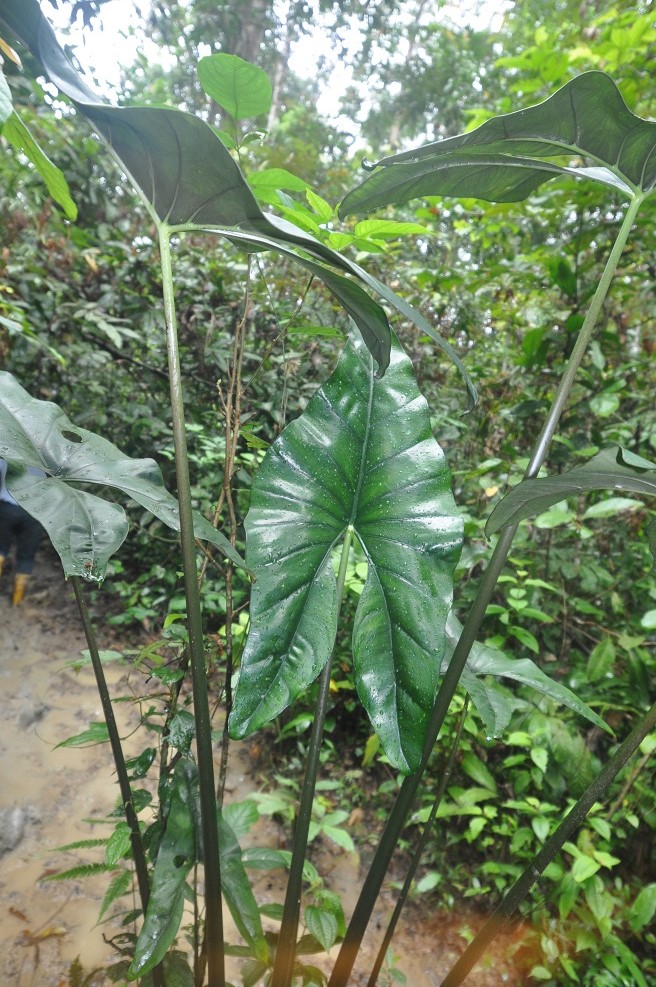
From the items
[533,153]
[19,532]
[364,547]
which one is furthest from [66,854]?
[533,153]

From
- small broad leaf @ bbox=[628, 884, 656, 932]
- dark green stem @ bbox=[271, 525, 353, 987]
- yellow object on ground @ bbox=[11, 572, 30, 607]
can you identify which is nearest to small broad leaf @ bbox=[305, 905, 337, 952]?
dark green stem @ bbox=[271, 525, 353, 987]

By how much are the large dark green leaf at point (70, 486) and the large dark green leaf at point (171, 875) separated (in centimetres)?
43

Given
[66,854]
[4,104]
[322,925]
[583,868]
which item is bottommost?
[66,854]

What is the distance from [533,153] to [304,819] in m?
1.04

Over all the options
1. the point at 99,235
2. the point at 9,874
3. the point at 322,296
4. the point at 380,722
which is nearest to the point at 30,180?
the point at 99,235

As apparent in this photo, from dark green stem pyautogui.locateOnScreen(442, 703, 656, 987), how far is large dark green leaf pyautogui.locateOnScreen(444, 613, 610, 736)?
2.8 inches

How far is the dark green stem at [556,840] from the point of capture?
706 millimetres

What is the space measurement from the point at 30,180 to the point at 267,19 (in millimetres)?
4773

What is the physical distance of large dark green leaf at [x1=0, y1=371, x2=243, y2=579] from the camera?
690 mm

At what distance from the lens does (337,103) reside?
27.8ft

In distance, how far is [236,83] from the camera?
0.74 metres

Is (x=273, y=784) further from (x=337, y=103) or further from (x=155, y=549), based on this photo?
(x=337, y=103)

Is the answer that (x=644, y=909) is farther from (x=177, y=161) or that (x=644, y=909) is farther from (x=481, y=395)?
(x=481, y=395)

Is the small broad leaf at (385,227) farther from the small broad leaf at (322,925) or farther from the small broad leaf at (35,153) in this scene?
the small broad leaf at (322,925)
